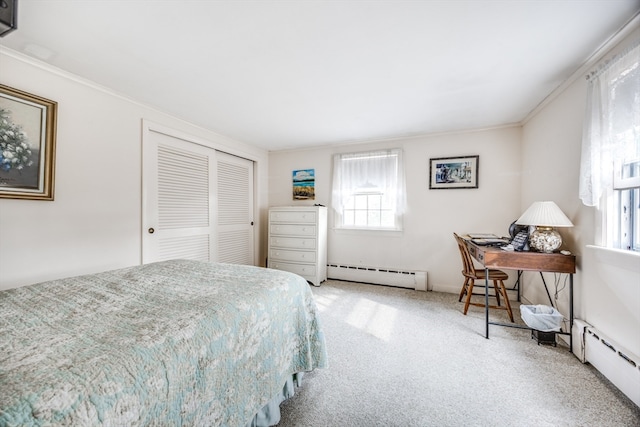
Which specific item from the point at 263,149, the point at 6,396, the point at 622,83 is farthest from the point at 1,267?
the point at 622,83

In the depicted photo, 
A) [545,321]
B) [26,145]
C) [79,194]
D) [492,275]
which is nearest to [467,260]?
[492,275]

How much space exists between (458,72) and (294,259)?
3100 mm

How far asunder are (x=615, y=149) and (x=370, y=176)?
8.44ft

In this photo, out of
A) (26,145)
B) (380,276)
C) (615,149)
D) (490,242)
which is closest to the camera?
(615,149)

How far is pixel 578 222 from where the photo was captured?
2.06 meters

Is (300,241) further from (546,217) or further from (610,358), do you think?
(610,358)

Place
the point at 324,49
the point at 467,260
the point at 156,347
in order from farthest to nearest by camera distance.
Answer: the point at 467,260 < the point at 324,49 < the point at 156,347

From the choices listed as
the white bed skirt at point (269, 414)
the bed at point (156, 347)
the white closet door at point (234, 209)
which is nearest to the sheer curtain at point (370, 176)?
the white closet door at point (234, 209)

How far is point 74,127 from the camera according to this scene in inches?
83.0

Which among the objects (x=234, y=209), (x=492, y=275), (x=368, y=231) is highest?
(x=234, y=209)

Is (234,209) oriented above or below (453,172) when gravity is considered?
below

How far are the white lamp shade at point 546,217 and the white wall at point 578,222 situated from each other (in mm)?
144

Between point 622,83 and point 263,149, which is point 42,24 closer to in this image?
point 263,149

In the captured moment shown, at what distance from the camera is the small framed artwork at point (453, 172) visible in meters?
3.41
